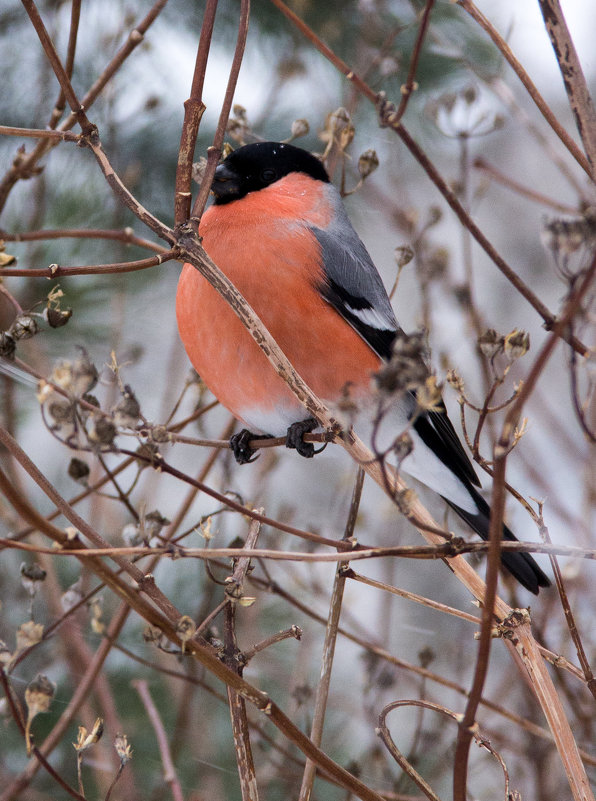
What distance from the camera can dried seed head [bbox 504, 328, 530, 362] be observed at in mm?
692

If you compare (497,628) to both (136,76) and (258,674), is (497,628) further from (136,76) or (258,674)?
(136,76)

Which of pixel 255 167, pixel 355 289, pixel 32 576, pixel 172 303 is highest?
pixel 172 303

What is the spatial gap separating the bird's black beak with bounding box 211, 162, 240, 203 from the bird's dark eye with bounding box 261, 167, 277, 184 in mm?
53

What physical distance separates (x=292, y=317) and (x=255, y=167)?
37cm

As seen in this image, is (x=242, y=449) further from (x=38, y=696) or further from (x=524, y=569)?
(x=38, y=696)

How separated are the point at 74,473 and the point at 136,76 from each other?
4.24 ft

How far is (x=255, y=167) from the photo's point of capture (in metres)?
1.44

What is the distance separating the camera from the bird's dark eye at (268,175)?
1449mm

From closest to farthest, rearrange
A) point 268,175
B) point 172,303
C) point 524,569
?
1. point 524,569
2. point 268,175
3. point 172,303

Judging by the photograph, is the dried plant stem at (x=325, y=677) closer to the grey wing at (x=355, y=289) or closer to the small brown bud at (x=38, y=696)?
the small brown bud at (x=38, y=696)

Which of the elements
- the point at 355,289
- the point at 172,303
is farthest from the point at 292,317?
the point at 172,303

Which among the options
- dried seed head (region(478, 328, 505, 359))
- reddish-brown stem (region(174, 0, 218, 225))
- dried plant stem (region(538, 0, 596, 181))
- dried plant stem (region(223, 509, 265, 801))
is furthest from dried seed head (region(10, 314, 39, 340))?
dried plant stem (region(538, 0, 596, 181))

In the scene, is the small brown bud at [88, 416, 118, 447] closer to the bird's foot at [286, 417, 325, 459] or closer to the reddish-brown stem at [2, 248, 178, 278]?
the reddish-brown stem at [2, 248, 178, 278]

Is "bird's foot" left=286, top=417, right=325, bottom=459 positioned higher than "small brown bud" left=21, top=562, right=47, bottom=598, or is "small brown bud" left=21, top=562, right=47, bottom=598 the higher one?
"bird's foot" left=286, top=417, right=325, bottom=459
